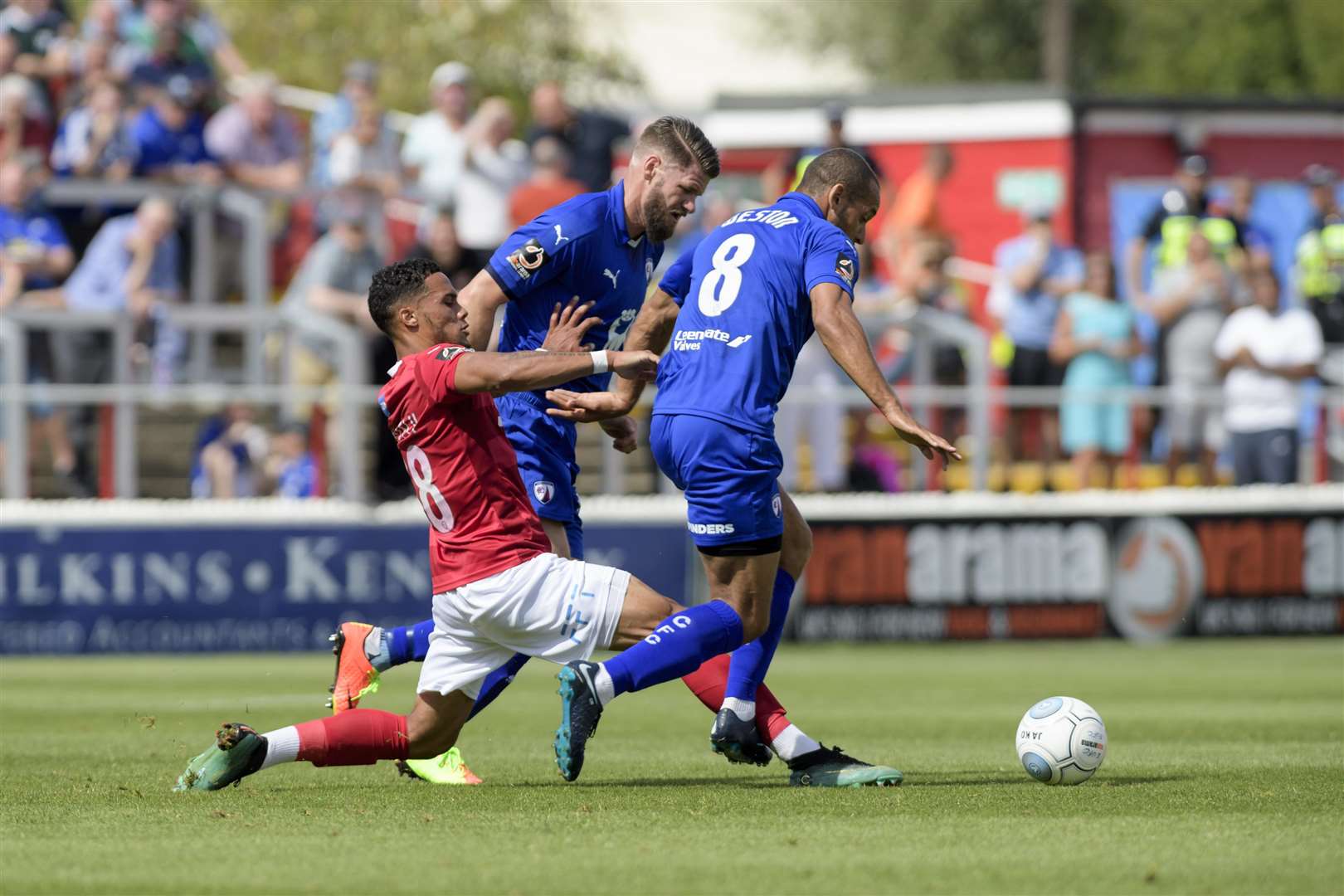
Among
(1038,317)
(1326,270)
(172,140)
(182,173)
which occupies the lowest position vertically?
(1038,317)

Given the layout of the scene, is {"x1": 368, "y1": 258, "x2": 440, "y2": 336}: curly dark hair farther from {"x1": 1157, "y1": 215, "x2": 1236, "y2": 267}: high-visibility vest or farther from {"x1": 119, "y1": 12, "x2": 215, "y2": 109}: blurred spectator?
{"x1": 1157, "y1": 215, "x2": 1236, "y2": 267}: high-visibility vest

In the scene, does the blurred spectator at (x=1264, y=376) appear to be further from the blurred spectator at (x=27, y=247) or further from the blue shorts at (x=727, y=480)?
the blue shorts at (x=727, y=480)

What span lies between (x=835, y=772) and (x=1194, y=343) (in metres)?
11.7

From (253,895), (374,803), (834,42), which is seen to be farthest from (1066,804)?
(834,42)

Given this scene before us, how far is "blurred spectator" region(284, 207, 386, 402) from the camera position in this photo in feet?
54.5

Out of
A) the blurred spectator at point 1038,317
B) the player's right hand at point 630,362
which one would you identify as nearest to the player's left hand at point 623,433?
the player's right hand at point 630,362

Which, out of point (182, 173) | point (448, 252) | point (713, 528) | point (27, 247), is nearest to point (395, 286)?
point (713, 528)

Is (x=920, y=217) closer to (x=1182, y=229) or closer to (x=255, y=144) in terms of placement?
(x=1182, y=229)

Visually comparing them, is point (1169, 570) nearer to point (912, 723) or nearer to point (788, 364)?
point (912, 723)

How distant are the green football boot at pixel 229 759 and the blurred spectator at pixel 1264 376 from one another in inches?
462

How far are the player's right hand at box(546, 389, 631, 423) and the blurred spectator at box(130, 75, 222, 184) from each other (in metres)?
10.8

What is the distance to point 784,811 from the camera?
22.7 ft

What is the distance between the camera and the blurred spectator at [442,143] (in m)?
18.0

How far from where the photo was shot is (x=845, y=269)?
7488 mm
